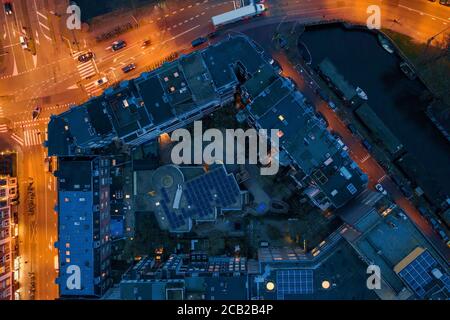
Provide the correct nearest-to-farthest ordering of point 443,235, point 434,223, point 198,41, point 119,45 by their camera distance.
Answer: point 443,235 → point 434,223 → point 198,41 → point 119,45

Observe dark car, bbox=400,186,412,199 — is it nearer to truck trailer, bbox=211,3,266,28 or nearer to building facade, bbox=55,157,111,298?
truck trailer, bbox=211,3,266,28

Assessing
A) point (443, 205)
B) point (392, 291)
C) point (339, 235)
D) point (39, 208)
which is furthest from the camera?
point (39, 208)

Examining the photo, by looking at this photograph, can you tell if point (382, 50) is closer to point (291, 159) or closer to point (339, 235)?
point (291, 159)

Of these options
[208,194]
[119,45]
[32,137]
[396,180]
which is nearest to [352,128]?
[396,180]

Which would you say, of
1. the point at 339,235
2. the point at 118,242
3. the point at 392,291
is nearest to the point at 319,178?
the point at 339,235

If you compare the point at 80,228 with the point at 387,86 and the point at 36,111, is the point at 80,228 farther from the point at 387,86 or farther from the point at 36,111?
the point at 387,86

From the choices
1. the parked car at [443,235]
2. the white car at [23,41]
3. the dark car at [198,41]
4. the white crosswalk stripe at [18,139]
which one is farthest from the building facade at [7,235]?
the parked car at [443,235]
